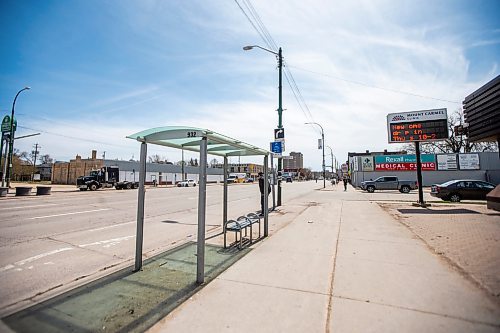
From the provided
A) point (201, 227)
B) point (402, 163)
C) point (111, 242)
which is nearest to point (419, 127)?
point (201, 227)

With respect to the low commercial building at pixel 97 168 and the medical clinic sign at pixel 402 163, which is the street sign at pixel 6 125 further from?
the medical clinic sign at pixel 402 163

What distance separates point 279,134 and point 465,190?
43.7 ft

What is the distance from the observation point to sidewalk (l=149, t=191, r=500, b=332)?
274 centimetres

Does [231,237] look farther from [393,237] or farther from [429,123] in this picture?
[429,123]

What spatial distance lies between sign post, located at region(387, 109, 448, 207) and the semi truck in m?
32.7

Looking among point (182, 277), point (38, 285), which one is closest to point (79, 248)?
point (38, 285)

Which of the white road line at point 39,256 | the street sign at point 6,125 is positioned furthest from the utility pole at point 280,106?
the street sign at point 6,125

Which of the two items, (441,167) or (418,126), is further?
(441,167)

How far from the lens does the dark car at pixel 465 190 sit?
15.8m

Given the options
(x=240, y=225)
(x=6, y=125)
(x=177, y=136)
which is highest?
(x=6, y=125)

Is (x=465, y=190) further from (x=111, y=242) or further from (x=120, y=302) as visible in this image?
(x=120, y=302)

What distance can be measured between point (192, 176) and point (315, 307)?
67.6 metres

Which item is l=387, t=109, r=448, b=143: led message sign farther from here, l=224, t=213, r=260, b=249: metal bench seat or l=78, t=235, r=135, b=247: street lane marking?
l=78, t=235, r=135, b=247: street lane marking

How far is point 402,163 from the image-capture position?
39.4 m
